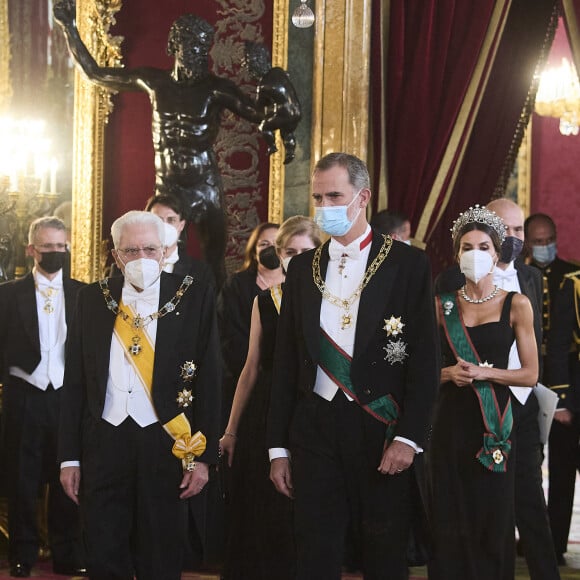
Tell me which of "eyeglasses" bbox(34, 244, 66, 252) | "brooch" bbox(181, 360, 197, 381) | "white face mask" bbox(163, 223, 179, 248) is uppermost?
"white face mask" bbox(163, 223, 179, 248)

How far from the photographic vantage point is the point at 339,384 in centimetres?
368

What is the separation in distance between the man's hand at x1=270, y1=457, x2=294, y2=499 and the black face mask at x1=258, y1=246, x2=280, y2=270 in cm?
229

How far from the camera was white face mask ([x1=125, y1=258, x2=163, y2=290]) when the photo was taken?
4133 millimetres

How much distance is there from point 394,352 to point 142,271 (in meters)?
Result: 0.96

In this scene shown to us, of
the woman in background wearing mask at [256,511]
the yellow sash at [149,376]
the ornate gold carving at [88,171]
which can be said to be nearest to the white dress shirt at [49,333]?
the woman in background wearing mask at [256,511]

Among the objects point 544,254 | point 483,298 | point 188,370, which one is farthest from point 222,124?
point 188,370

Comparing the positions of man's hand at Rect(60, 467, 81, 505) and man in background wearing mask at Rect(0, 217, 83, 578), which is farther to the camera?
man in background wearing mask at Rect(0, 217, 83, 578)

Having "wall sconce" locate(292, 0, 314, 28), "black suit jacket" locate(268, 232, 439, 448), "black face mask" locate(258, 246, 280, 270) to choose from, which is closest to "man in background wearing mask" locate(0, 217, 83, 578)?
"black face mask" locate(258, 246, 280, 270)

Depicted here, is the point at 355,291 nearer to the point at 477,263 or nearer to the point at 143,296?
the point at 143,296

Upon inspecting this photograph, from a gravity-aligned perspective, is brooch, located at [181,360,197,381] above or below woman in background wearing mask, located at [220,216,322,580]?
above

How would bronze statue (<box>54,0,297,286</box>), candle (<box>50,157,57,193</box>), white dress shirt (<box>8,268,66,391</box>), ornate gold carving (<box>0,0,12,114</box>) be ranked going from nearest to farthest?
white dress shirt (<box>8,268,66,391</box>) < bronze statue (<box>54,0,297,286</box>) < candle (<box>50,157,57,193</box>) < ornate gold carving (<box>0,0,12,114</box>)

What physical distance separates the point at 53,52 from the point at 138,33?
0.86 m

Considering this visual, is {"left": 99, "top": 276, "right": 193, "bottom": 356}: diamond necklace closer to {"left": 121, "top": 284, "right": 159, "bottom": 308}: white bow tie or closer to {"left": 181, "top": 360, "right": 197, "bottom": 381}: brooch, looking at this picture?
{"left": 121, "top": 284, "right": 159, "bottom": 308}: white bow tie

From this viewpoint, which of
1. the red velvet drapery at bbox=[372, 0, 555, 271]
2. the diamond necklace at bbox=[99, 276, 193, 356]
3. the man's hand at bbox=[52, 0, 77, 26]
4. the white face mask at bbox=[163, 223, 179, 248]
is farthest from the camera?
the red velvet drapery at bbox=[372, 0, 555, 271]
